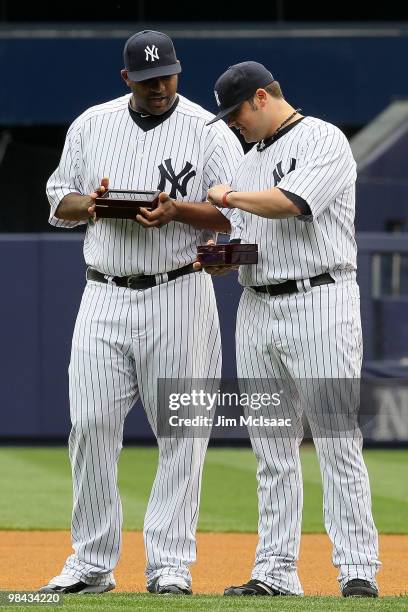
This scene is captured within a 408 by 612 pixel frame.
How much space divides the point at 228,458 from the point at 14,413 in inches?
72.3

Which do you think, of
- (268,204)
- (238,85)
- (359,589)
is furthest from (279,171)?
(359,589)

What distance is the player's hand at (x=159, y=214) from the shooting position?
4.40 metres

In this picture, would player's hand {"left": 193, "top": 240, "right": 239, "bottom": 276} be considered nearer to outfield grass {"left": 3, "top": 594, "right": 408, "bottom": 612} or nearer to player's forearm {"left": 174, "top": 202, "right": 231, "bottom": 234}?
player's forearm {"left": 174, "top": 202, "right": 231, "bottom": 234}

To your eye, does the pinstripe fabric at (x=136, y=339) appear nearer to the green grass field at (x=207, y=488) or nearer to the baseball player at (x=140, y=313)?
the baseball player at (x=140, y=313)

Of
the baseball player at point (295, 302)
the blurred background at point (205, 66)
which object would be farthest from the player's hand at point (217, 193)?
the blurred background at point (205, 66)

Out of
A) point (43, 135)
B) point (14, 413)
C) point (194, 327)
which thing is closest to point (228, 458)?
point (14, 413)

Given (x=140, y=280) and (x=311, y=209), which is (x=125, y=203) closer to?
(x=140, y=280)

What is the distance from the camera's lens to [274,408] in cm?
455

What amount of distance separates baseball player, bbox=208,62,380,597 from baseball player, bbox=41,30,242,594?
19cm

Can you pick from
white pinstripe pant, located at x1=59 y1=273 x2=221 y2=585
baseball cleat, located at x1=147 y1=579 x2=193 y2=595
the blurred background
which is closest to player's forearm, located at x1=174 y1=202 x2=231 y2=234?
white pinstripe pant, located at x1=59 y1=273 x2=221 y2=585

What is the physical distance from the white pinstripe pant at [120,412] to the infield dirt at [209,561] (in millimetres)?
677

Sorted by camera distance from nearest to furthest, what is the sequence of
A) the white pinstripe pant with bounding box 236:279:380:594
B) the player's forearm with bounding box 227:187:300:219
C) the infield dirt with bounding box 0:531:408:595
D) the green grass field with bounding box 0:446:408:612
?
the player's forearm with bounding box 227:187:300:219, the white pinstripe pant with bounding box 236:279:380:594, the infield dirt with bounding box 0:531:408:595, the green grass field with bounding box 0:446:408:612

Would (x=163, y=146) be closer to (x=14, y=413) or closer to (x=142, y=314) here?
(x=142, y=314)

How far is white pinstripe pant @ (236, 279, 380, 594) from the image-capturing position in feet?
14.4
